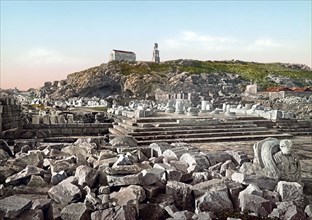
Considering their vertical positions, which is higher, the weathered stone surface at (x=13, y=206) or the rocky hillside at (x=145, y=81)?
the rocky hillside at (x=145, y=81)

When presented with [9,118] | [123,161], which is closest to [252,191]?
[123,161]

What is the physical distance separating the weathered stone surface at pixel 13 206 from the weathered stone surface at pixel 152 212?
5.21 feet

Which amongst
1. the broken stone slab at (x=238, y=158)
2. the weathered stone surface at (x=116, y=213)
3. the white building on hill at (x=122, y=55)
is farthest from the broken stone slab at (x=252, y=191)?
the white building on hill at (x=122, y=55)

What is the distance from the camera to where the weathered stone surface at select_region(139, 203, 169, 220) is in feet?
16.8

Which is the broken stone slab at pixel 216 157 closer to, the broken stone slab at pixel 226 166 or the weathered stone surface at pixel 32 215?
the broken stone slab at pixel 226 166

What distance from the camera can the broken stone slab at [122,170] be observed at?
6070 mm

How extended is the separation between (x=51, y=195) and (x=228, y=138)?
30.1 feet

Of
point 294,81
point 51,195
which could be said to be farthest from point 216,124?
point 294,81

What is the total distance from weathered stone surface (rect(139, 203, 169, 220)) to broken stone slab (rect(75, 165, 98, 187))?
1.13 metres

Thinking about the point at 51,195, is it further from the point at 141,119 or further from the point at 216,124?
the point at 216,124

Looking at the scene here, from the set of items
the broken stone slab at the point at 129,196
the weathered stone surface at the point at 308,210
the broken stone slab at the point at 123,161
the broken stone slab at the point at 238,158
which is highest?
the broken stone slab at the point at 123,161

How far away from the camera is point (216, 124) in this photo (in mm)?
15102

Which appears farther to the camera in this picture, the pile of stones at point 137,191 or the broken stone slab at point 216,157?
the broken stone slab at point 216,157

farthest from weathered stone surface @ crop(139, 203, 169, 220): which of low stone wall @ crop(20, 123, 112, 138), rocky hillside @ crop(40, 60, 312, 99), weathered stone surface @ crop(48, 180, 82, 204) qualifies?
rocky hillside @ crop(40, 60, 312, 99)
